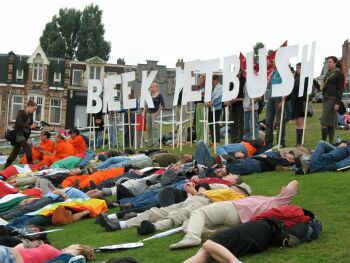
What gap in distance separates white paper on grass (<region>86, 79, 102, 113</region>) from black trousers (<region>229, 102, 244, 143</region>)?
21.9 ft

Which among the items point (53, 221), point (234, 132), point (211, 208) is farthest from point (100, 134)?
point (211, 208)

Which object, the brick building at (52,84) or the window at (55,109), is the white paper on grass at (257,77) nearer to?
the brick building at (52,84)

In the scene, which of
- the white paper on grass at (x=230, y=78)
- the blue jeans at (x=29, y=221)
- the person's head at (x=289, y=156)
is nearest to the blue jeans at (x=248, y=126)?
the white paper on grass at (x=230, y=78)

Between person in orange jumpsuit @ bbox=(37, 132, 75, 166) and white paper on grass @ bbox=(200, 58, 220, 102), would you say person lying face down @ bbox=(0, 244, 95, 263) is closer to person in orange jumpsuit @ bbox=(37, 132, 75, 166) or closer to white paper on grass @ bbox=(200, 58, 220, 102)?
white paper on grass @ bbox=(200, 58, 220, 102)

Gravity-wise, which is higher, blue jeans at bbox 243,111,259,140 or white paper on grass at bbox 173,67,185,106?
white paper on grass at bbox 173,67,185,106

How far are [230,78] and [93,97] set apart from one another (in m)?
→ 7.85

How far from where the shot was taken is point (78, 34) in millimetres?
76000

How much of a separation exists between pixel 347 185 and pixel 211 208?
3.29 metres

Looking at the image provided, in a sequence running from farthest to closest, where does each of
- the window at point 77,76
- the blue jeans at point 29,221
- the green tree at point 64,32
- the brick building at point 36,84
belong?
the green tree at point 64,32 < the window at point 77,76 < the brick building at point 36,84 < the blue jeans at point 29,221

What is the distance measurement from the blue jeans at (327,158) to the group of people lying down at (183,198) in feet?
0.07

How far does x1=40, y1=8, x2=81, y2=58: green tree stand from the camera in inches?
2931

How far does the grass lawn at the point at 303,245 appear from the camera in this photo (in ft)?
22.8

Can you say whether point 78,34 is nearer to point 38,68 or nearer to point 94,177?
point 38,68

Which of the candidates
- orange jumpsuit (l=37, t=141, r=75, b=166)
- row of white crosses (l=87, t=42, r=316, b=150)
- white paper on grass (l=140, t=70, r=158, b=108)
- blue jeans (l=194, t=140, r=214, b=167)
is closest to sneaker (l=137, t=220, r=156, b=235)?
blue jeans (l=194, t=140, r=214, b=167)
